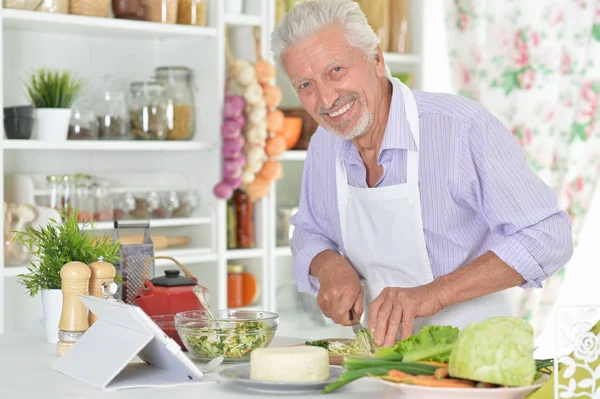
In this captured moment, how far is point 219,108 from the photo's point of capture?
3363mm

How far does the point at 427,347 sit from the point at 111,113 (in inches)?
82.1

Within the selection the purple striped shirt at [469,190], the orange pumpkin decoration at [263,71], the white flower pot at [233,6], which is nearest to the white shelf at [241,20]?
the white flower pot at [233,6]

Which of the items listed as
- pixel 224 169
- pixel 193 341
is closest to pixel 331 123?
pixel 193 341

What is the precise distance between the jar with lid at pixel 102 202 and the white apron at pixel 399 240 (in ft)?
3.79

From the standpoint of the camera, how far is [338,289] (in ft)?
6.91

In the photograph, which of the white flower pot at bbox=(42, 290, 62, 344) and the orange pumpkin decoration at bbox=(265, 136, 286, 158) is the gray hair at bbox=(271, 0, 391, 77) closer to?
the white flower pot at bbox=(42, 290, 62, 344)

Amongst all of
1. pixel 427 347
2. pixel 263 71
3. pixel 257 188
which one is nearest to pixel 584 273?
pixel 257 188

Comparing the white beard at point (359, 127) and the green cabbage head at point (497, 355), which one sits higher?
the white beard at point (359, 127)

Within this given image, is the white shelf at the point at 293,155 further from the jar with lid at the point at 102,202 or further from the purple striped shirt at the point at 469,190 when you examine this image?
the purple striped shirt at the point at 469,190

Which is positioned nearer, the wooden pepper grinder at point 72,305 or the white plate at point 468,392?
the white plate at point 468,392

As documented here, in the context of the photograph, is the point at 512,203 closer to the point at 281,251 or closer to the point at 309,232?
the point at 309,232

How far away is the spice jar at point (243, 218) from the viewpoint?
3.52 m

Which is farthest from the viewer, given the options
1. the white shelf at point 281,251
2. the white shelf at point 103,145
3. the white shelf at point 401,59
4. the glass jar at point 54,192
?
the white shelf at point 401,59

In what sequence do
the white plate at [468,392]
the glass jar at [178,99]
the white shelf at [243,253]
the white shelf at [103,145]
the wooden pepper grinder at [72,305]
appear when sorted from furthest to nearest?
the white shelf at [243,253] < the glass jar at [178,99] < the white shelf at [103,145] < the wooden pepper grinder at [72,305] < the white plate at [468,392]
